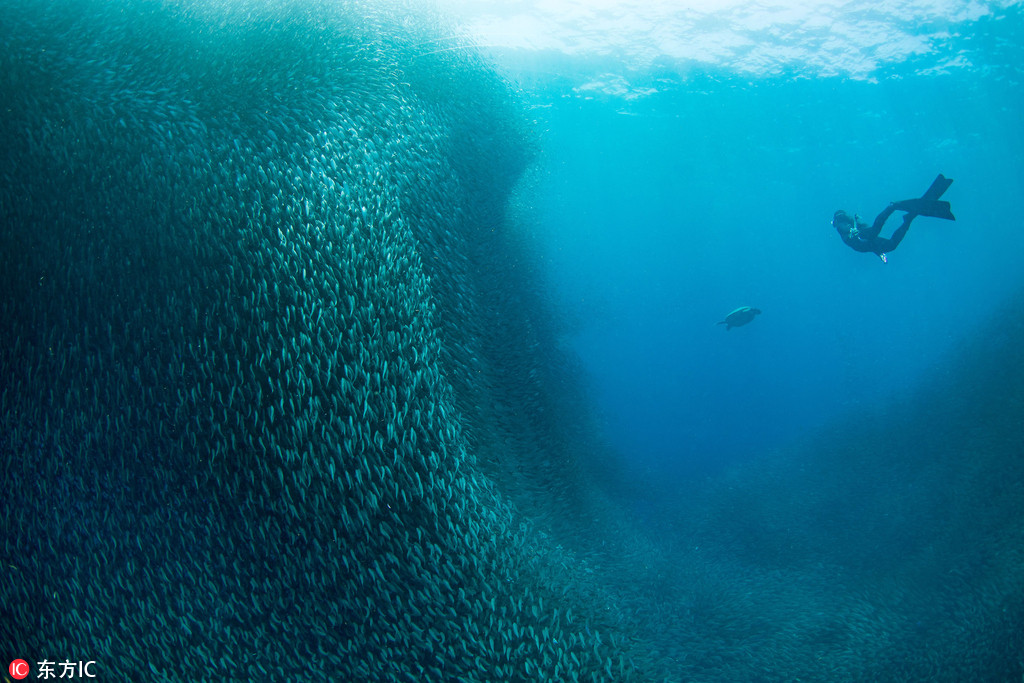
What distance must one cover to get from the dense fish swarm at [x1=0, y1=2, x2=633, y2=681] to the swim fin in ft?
22.9

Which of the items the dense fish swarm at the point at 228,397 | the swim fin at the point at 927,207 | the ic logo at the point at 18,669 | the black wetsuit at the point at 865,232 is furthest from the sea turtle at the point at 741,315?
the ic logo at the point at 18,669

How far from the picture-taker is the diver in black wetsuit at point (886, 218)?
6883 mm

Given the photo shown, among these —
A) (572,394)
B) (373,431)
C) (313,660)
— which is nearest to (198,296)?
(373,431)

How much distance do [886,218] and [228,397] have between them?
8.60 m

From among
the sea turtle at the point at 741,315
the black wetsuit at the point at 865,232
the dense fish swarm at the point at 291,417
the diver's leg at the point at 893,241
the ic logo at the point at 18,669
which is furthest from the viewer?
the sea turtle at the point at 741,315

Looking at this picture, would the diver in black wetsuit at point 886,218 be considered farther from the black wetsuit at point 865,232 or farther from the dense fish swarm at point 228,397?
the dense fish swarm at point 228,397

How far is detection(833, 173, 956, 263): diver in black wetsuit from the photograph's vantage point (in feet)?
22.6

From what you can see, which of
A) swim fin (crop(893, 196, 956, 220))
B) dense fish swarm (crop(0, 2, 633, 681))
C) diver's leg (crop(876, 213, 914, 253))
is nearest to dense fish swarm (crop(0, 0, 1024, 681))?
dense fish swarm (crop(0, 2, 633, 681))

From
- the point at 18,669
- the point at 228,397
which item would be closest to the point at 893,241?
the point at 228,397

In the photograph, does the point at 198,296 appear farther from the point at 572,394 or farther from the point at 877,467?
the point at 877,467

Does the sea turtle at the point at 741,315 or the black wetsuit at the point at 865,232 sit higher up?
the black wetsuit at the point at 865,232

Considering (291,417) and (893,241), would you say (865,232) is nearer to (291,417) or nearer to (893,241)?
(893,241)

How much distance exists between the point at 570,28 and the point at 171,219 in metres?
11.6

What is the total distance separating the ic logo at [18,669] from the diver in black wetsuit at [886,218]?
32.6 ft
